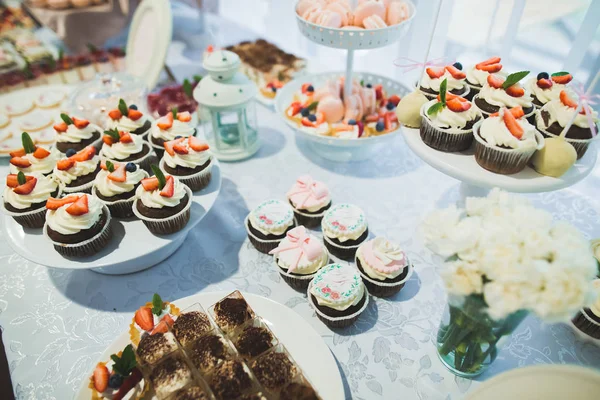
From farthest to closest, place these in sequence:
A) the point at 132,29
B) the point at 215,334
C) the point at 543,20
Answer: the point at 543,20, the point at 132,29, the point at 215,334

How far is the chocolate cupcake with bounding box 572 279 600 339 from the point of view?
4.17 ft

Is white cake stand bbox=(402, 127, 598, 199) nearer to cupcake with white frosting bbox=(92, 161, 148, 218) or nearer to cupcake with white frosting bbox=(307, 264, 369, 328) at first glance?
cupcake with white frosting bbox=(307, 264, 369, 328)

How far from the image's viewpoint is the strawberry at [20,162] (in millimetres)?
1562

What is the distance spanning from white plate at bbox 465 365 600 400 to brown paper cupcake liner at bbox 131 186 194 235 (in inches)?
41.3

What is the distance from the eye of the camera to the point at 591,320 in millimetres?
1289

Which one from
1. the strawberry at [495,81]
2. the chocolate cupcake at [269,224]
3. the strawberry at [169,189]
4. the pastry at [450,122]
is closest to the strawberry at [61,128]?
the strawberry at [169,189]

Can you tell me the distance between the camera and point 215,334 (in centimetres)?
124

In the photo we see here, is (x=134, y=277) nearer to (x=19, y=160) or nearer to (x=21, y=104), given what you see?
(x=19, y=160)

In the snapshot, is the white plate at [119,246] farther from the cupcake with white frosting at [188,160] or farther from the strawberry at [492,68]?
the strawberry at [492,68]

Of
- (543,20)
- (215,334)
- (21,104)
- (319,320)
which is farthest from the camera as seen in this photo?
(543,20)

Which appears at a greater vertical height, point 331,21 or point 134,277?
point 331,21

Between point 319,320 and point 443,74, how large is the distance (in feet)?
3.37

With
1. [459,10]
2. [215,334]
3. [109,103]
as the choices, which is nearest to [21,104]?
[109,103]

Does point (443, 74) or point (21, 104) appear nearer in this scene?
point (443, 74)
